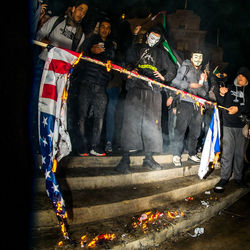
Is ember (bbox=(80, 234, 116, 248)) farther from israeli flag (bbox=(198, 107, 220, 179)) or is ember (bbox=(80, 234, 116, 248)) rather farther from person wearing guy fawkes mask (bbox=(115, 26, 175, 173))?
israeli flag (bbox=(198, 107, 220, 179))

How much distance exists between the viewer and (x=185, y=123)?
5379 millimetres

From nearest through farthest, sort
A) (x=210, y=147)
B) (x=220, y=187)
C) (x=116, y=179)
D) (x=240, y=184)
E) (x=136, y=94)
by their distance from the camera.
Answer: (x=116, y=179) < (x=136, y=94) < (x=210, y=147) < (x=220, y=187) < (x=240, y=184)

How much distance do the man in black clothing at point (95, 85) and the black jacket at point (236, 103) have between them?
3598 millimetres

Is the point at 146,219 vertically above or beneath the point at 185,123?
beneath

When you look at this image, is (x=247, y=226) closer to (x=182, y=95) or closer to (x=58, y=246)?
(x=182, y=95)

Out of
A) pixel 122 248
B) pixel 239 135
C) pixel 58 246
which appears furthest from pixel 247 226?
pixel 58 246

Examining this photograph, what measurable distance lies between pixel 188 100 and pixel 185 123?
2.24 ft

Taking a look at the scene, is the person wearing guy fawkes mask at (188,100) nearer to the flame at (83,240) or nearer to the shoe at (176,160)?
the shoe at (176,160)

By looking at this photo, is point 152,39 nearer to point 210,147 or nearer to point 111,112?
→ point 111,112

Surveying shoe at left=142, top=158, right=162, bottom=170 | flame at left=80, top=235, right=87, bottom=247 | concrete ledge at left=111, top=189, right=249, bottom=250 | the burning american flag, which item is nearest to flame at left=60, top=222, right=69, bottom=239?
the burning american flag

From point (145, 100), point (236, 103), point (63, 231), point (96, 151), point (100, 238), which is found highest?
point (236, 103)

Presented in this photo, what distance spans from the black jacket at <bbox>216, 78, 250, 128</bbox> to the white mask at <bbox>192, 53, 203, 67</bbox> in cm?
120

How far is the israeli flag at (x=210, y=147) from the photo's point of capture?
185 inches

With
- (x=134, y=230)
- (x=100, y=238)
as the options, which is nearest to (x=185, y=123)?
(x=134, y=230)
